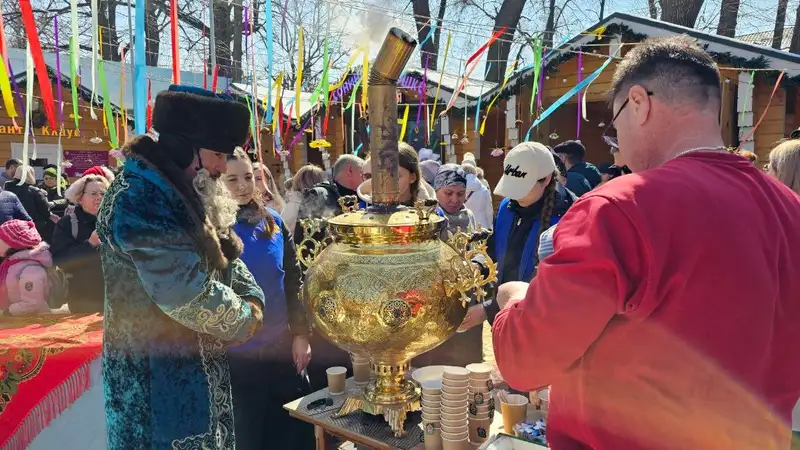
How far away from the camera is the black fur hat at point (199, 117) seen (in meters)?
1.62

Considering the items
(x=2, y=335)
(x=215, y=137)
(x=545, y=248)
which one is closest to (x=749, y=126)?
(x=545, y=248)

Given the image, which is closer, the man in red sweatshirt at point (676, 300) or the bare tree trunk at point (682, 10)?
the man in red sweatshirt at point (676, 300)

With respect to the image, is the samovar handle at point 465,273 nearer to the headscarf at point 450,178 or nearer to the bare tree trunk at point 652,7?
the headscarf at point 450,178

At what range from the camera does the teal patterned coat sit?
4.81 feet

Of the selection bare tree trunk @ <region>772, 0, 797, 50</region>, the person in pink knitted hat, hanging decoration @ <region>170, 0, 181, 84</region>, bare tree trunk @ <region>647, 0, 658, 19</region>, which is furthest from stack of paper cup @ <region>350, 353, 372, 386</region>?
bare tree trunk @ <region>647, 0, 658, 19</region>

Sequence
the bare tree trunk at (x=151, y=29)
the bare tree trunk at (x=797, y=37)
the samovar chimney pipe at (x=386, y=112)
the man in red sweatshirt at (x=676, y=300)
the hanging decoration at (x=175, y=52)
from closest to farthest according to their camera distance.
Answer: the man in red sweatshirt at (x=676, y=300)
the samovar chimney pipe at (x=386, y=112)
the hanging decoration at (x=175, y=52)
the bare tree trunk at (x=797, y=37)
the bare tree trunk at (x=151, y=29)

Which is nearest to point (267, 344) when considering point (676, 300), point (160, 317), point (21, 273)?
point (160, 317)

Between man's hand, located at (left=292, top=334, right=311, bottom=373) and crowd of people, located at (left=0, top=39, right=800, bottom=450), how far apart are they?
0.02 meters

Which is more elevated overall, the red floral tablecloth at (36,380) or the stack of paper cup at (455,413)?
the stack of paper cup at (455,413)

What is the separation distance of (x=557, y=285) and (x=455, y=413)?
70 centimetres

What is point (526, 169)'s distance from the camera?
2521mm

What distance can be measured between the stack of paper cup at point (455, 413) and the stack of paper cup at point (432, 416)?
0.03 metres

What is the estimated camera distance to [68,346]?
244cm

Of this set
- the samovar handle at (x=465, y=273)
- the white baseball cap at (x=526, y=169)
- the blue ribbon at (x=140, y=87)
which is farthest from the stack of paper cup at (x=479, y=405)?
the blue ribbon at (x=140, y=87)
